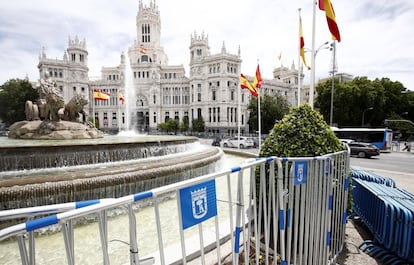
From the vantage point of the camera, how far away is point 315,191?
10.4 ft

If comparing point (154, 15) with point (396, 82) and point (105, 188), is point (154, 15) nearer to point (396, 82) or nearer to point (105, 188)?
point (396, 82)

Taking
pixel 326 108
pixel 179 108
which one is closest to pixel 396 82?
pixel 326 108

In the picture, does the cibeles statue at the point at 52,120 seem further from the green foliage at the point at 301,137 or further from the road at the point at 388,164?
the road at the point at 388,164

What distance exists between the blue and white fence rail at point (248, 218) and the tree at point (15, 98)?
4837 cm

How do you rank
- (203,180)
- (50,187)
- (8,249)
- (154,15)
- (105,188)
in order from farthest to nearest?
1. (154,15)
2. (105,188)
3. (50,187)
4. (8,249)
5. (203,180)

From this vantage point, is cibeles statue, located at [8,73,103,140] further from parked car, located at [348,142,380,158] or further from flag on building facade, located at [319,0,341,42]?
parked car, located at [348,142,380,158]

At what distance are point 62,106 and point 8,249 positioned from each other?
1159 centimetres

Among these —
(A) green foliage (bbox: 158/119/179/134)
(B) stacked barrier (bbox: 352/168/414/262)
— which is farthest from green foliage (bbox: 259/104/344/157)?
(A) green foliage (bbox: 158/119/179/134)

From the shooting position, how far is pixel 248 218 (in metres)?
2.63

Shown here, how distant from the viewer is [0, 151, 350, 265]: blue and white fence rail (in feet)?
4.86

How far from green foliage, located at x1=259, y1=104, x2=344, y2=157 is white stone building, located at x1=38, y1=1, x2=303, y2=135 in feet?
201

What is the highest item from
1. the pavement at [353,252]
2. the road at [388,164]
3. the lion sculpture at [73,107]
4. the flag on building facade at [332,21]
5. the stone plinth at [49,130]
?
the flag on building facade at [332,21]

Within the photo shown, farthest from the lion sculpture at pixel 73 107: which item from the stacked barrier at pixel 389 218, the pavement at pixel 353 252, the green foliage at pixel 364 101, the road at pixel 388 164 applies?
the green foliage at pixel 364 101

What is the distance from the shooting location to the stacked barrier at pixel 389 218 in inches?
141
